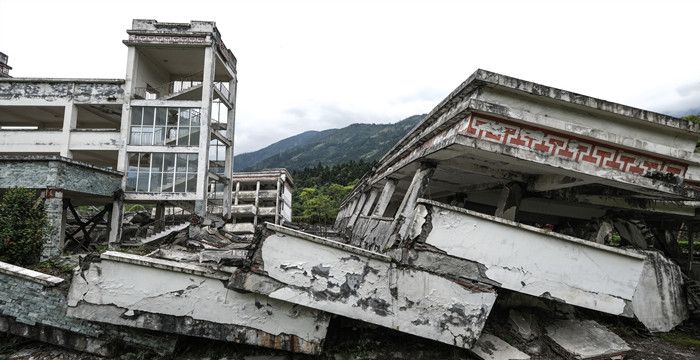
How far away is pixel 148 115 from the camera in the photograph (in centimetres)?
1759

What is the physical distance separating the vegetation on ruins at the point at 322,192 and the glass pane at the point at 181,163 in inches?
766

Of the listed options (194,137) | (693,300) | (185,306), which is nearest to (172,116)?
(194,137)

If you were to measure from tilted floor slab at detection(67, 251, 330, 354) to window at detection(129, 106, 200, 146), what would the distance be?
43.3 feet

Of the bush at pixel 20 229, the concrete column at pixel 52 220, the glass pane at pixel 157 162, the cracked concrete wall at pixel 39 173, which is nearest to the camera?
the bush at pixel 20 229

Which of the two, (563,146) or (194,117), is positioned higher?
(194,117)

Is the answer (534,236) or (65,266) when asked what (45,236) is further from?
(534,236)

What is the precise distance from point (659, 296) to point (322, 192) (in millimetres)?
35525

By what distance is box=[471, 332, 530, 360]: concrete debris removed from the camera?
4.92 m

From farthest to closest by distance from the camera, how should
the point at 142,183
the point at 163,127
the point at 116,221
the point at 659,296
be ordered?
the point at 163,127, the point at 142,183, the point at 116,221, the point at 659,296

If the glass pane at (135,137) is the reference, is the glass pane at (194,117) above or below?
above

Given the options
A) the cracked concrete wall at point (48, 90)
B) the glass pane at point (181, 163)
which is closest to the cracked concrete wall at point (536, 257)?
the glass pane at point (181, 163)

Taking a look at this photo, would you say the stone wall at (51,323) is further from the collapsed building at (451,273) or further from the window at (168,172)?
the window at (168,172)

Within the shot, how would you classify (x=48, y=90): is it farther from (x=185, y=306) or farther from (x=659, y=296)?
(x=659, y=296)

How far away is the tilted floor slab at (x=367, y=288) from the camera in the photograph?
487 cm
